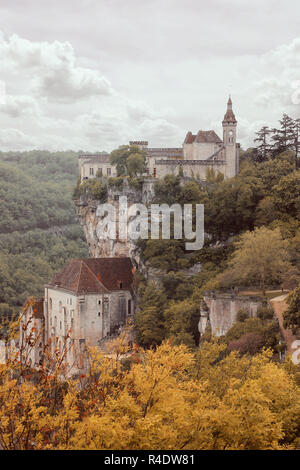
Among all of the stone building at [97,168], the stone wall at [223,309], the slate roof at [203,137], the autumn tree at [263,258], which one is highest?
the slate roof at [203,137]

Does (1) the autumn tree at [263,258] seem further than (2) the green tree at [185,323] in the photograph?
No

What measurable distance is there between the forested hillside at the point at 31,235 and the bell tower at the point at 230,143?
5253 centimetres

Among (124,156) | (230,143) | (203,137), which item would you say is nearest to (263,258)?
(230,143)

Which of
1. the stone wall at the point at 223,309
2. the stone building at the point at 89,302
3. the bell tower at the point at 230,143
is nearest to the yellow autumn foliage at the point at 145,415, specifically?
the stone wall at the point at 223,309

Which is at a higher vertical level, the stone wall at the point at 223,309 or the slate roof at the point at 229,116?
the slate roof at the point at 229,116

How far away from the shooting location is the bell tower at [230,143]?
69938mm

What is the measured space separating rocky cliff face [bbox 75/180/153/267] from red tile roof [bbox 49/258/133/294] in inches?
70.1

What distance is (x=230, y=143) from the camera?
70125 mm

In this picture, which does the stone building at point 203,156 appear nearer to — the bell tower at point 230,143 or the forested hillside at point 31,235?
the bell tower at point 230,143

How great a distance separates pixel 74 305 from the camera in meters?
58.8

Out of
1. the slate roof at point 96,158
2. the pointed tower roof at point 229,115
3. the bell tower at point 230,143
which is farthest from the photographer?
the slate roof at point 96,158
